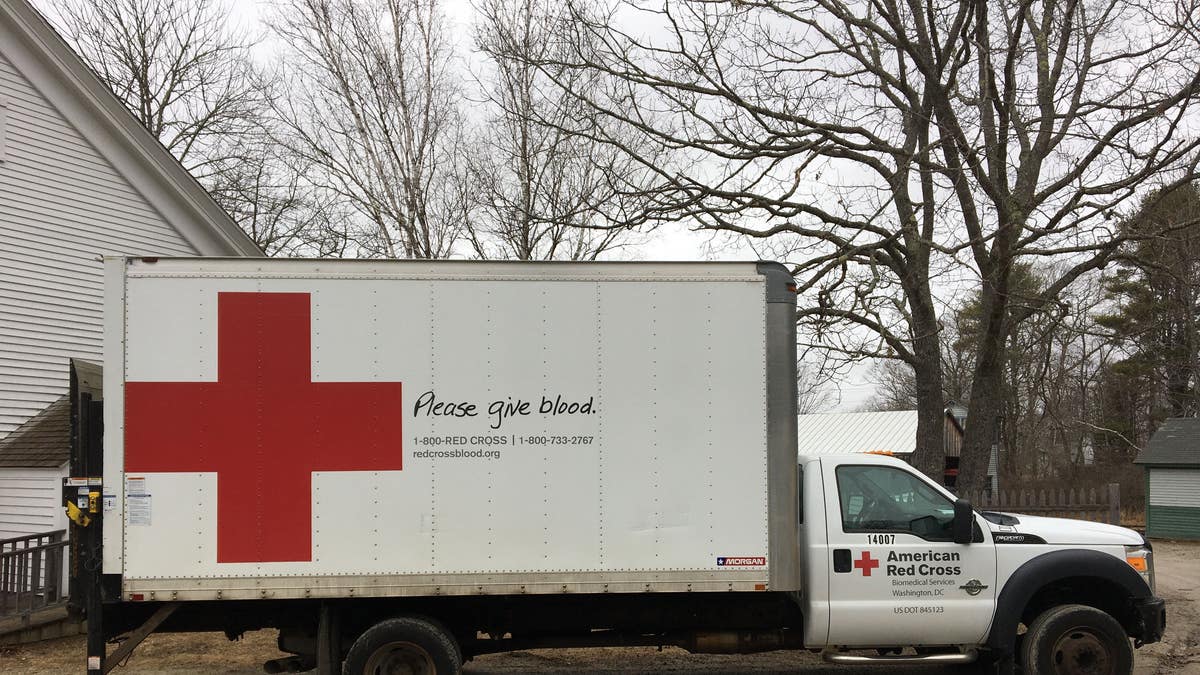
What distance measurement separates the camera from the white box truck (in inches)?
233

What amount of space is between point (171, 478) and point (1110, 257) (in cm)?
920

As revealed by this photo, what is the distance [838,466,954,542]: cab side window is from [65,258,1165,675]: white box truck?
3 centimetres

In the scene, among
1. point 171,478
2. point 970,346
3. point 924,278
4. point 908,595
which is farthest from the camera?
point 970,346

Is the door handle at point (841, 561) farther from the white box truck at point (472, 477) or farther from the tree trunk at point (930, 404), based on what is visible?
the tree trunk at point (930, 404)

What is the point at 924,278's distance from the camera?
10.5 meters

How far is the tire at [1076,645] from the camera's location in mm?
6465

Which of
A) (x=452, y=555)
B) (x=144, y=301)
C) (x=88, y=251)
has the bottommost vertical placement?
(x=452, y=555)

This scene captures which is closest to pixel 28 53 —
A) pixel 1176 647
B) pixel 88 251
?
pixel 88 251

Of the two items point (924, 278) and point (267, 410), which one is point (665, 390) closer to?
point (267, 410)

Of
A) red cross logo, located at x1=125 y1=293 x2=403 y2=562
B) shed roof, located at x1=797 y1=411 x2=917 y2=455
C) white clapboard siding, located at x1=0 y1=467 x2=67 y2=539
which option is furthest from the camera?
shed roof, located at x1=797 y1=411 x2=917 y2=455

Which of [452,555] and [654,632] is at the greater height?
[452,555]

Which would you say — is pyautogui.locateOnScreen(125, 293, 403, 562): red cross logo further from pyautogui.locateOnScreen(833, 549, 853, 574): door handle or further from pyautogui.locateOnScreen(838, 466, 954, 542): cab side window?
pyautogui.locateOnScreen(838, 466, 954, 542): cab side window

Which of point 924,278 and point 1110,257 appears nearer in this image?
point 1110,257

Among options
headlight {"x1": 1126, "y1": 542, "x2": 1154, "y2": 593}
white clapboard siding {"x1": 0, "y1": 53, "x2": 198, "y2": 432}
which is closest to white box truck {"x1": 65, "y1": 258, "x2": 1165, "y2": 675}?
headlight {"x1": 1126, "y1": 542, "x2": 1154, "y2": 593}
